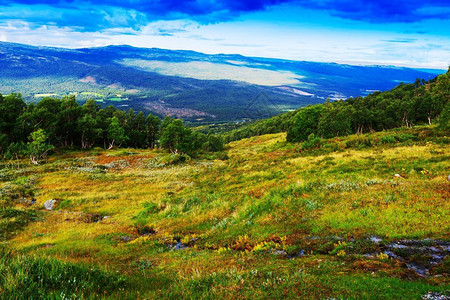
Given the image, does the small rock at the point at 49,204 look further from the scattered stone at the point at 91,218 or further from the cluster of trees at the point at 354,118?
the cluster of trees at the point at 354,118

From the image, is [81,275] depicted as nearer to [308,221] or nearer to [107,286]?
[107,286]

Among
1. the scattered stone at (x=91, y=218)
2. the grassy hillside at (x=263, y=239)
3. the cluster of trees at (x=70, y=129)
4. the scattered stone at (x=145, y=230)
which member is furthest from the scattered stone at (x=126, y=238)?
the cluster of trees at (x=70, y=129)

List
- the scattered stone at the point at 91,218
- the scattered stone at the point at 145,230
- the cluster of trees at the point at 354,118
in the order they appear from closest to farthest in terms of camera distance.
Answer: the scattered stone at the point at 145,230 < the scattered stone at the point at 91,218 < the cluster of trees at the point at 354,118

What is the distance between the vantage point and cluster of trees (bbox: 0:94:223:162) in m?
61.2

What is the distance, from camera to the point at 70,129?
7719cm

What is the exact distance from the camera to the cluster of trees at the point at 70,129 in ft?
201

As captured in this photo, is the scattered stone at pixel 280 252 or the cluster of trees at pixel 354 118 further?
the cluster of trees at pixel 354 118

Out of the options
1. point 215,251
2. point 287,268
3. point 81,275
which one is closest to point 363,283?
point 287,268

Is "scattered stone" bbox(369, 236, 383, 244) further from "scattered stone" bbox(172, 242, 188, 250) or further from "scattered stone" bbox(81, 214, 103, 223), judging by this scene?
"scattered stone" bbox(81, 214, 103, 223)

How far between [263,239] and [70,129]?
85638 mm

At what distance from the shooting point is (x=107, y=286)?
21.9 feet

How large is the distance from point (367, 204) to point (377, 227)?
245cm

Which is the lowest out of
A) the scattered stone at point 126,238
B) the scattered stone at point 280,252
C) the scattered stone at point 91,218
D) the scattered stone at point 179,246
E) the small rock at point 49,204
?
the small rock at point 49,204

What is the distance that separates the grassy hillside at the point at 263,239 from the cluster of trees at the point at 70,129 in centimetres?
4454
